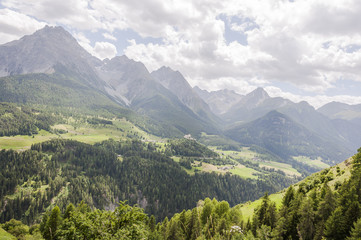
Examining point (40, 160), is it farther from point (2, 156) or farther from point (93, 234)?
point (93, 234)

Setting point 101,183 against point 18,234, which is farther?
point 101,183

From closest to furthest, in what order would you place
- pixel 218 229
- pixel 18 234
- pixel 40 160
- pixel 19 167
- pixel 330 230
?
pixel 330 230 < pixel 218 229 < pixel 18 234 < pixel 19 167 < pixel 40 160

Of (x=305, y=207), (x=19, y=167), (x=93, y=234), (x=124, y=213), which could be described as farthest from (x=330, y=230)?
(x=19, y=167)

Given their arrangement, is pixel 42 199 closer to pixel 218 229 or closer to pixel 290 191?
pixel 218 229

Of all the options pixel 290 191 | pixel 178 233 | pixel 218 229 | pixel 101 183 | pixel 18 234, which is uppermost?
pixel 290 191

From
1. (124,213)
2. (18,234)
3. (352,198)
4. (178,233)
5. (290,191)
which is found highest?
(352,198)

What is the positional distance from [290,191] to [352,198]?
1845 centimetres

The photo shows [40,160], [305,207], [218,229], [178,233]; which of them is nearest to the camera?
[305,207]

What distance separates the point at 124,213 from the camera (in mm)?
37594

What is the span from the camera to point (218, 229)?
47.6m

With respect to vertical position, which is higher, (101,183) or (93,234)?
(93,234)

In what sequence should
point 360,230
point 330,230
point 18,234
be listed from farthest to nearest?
point 18,234 < point 330,230 < point 360,230

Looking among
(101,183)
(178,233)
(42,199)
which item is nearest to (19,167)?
(42,199)

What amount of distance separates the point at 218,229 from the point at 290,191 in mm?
21806
